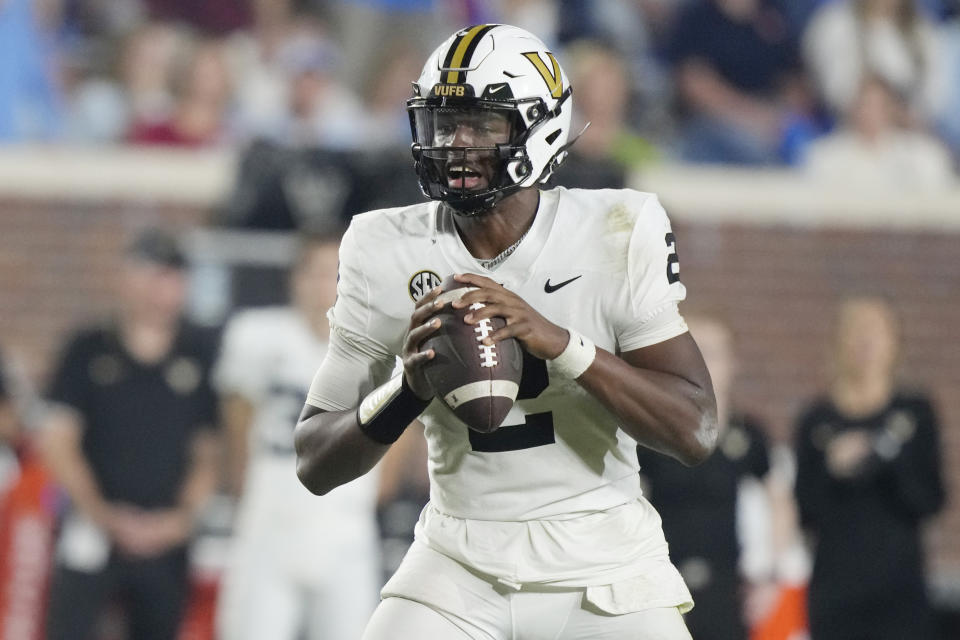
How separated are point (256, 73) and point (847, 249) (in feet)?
11.2

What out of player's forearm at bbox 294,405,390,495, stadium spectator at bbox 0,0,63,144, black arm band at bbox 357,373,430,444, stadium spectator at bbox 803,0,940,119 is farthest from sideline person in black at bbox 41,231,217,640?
stadium spectator at bbox 803,0,940,119

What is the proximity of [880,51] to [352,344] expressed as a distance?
6572mm

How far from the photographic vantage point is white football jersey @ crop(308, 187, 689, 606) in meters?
3.17

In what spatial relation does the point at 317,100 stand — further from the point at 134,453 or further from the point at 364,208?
the point at 134,453

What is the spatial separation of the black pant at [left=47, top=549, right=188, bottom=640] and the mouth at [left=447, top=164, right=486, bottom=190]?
12.7 feet

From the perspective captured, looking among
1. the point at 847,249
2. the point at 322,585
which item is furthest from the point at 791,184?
the point at 322,585

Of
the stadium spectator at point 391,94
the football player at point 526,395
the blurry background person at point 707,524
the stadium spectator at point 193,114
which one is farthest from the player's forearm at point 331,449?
the stadium spectator at point 391,94

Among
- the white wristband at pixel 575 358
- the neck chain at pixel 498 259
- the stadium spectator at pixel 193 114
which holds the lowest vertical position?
the white wristband at pixel 575 358

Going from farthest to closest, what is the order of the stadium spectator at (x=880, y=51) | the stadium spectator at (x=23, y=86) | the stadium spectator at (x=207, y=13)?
the stadium spectator at (x=880, y=51), the stadium spectator at (x=207, y=13), the stadium spectator at (x=23, y=86)

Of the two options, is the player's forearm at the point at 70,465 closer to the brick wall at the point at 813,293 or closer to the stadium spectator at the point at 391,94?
the stadium spectator at the point at 391,94

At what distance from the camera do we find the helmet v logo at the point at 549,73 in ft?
10.9

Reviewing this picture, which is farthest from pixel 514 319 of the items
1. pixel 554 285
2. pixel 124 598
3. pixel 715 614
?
pixel 124 598

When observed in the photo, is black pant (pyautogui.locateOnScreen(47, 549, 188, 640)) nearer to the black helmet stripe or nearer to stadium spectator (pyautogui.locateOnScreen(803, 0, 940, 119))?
the black helmet stripe

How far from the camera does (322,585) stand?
607cm
